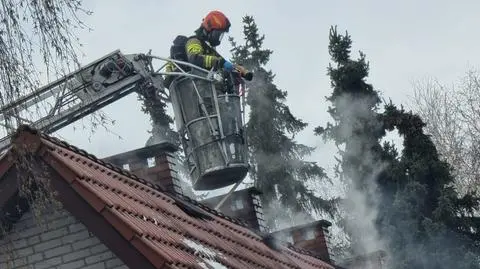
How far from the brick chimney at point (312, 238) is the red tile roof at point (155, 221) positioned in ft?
11.1

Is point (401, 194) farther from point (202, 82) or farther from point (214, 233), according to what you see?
point (214, 233)

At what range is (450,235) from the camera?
19.2 metres

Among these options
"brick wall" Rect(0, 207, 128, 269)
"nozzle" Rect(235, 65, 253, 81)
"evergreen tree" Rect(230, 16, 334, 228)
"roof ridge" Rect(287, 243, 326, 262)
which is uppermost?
"evergreen tree" Rect(230, 16, 334, 228)

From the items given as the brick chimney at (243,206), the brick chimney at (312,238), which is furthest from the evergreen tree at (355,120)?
the brick chimney at (243,206)

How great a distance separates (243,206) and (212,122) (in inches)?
70.5

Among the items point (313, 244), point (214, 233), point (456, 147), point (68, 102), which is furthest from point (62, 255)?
point (456, 147)

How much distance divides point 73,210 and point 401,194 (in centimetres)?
1035

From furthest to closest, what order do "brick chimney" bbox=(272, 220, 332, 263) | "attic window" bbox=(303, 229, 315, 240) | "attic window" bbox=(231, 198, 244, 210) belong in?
1. "attic window" bbox=(303, 229, 315, 240)
2. "brick chimney" bbox=(272, 220, 332, 263)
3. "attic window" bbox=(231, 198, 244, 210)

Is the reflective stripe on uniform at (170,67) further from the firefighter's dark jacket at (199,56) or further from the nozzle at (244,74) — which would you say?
the nozzle at (244,74)

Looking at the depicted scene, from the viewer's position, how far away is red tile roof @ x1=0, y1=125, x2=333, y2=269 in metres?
9.58

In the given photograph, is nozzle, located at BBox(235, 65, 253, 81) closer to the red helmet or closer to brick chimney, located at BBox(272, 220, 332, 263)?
the red helmet

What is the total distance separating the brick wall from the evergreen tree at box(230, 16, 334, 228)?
24.1 metres

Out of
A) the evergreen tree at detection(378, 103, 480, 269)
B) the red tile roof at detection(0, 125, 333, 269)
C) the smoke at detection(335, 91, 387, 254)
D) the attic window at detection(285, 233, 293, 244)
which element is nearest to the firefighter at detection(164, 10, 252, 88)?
the red tile roof at detection(0, 125, 333, 269)

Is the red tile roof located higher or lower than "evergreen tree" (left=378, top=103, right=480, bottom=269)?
lower
